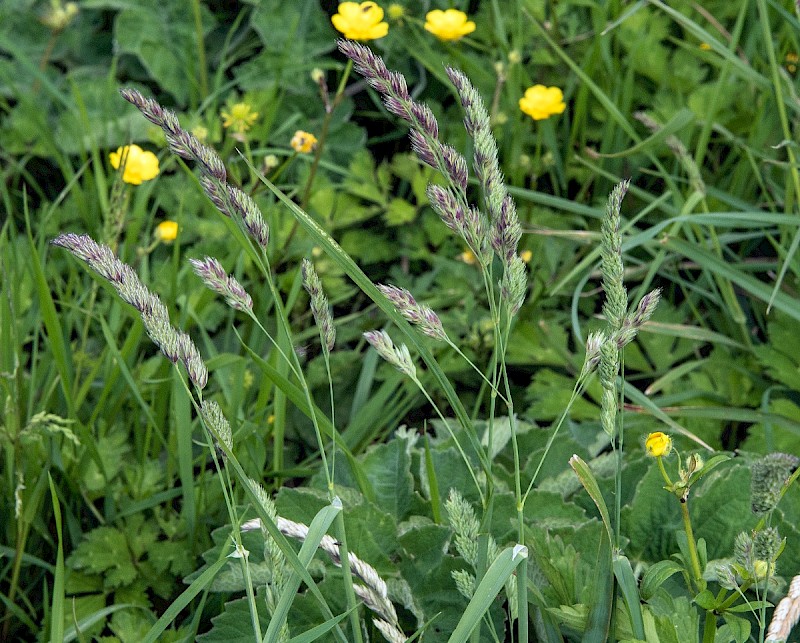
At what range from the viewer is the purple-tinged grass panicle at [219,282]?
84 centimetres

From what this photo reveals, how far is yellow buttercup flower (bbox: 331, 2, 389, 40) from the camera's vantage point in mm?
2037

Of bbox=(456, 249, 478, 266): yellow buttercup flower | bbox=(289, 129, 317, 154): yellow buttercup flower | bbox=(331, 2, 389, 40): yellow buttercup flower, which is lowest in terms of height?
bbox=(456, 249, 478, 266): yellow buttercup flower

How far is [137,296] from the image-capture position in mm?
806

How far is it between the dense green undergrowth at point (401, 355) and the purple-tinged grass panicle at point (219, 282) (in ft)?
0.11

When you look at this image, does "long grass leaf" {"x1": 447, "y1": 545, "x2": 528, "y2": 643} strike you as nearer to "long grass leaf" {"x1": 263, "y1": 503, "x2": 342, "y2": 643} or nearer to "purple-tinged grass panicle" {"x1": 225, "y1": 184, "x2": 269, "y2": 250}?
"long grass leaf" {"x1": 263, "y1": 503, "x2": 342, "y2": 643}

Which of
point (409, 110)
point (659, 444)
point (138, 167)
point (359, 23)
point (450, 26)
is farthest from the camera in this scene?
point (450, 26)

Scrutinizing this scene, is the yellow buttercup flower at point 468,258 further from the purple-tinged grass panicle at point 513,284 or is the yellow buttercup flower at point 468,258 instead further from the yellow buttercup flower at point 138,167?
the purple-tinged grass panicle at point 513,284

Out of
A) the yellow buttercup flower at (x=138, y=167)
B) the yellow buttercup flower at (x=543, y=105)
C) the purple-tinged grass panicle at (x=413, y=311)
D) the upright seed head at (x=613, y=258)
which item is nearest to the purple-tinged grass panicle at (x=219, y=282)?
the purple-tinged grass panicle at (x=413, y=311)

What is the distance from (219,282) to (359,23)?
136 centimetres

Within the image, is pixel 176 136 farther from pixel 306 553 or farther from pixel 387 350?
pixel 306 553

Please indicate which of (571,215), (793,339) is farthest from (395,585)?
(571,215)

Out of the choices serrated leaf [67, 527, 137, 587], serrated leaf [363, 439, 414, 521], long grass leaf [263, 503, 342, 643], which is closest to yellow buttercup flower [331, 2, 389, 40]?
serrated leaf [363, 439, 414, 521]

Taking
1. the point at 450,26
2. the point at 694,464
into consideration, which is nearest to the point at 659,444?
the point at 694,464

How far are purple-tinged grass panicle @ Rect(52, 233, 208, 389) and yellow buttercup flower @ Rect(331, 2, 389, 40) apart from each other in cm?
135
